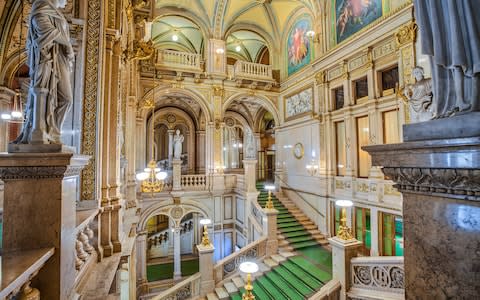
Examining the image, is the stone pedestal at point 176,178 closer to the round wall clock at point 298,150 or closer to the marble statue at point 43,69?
the round wall clock at point 298,150

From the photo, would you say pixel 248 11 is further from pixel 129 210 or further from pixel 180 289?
pixel 180 289

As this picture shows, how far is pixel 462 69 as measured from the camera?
1.41 metres

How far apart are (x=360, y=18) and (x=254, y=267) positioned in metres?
9.73

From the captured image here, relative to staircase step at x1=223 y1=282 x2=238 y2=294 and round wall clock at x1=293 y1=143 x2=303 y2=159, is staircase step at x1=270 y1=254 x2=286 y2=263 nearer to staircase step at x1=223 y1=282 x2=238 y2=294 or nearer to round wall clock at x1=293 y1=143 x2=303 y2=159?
staircase step at x1=223 y1=282 x2=238 y2=294

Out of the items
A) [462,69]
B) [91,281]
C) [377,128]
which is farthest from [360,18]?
[91,281]

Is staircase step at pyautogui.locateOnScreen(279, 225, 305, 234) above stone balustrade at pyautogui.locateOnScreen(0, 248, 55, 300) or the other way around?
the other way around

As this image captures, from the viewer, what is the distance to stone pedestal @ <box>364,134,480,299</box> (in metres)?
1.19

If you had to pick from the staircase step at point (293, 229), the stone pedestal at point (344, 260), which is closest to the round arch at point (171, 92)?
the staircase step at point (293, 229)

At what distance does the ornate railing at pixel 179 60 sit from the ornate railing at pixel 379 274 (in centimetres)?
1146

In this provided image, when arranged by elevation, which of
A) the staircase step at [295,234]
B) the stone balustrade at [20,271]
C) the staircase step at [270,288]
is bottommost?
the staircase step at [270,288]

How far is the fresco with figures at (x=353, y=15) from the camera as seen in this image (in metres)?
9.05

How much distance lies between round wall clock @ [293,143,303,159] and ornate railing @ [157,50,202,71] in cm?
661

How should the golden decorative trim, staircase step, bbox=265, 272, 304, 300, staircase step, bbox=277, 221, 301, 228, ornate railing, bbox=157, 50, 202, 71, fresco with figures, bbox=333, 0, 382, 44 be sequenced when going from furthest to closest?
1. ornate railing, bbox=157, 50, 202, 71
2. staircase step, bbox=277, 221, 301, 228
3. fresco with figures, bbox=333, 0, 382, 44
4. the golden decorative trim
5. staircase step, bbox=265, 272, 304, 300

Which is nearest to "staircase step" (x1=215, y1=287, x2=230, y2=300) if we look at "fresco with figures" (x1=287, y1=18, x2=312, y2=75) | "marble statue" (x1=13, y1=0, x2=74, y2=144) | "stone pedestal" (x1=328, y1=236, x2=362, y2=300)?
"stone pedestal" (x1=328, y1=236, x2=362, y2=300)
